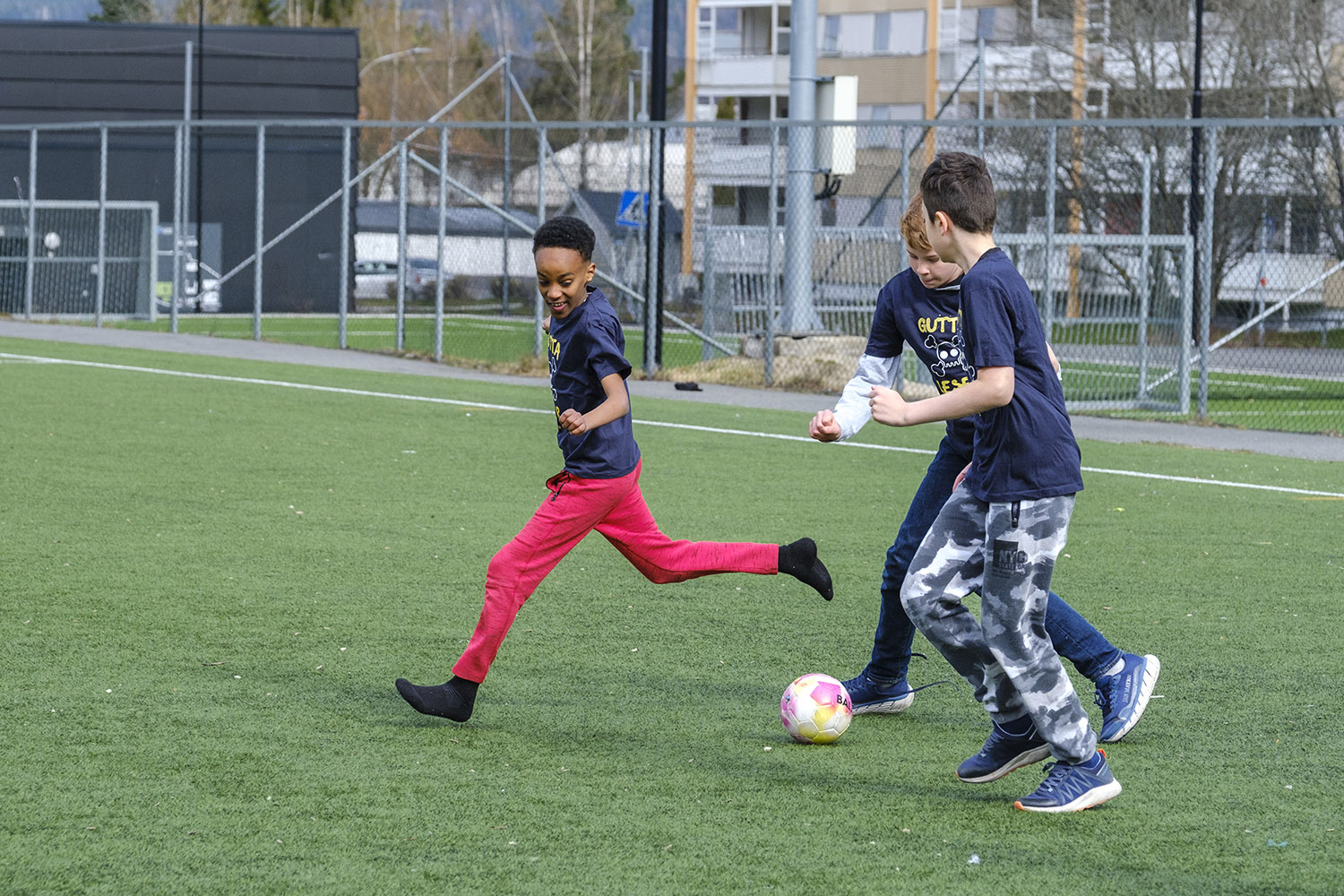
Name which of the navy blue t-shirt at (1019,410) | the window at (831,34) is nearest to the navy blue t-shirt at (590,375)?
the navy blue t-shirt at (1019,410)

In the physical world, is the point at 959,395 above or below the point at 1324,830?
above

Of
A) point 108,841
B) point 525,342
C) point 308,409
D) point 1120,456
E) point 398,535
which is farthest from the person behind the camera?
point 525,342

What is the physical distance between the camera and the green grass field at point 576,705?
12.3 feet

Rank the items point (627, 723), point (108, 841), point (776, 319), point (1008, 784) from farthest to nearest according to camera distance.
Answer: point (776, 319), point (627, 723), point (1008, 784), point (108, 841)

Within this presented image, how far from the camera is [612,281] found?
17.9 m

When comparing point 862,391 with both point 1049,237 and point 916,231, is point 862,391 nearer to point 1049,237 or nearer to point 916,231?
point 916,231

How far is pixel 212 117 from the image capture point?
37.3 meters

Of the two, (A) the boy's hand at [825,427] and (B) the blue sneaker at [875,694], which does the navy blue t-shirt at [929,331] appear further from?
(B) the blue sneaker at [875,694]

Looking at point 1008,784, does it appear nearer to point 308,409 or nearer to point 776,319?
point 308,409

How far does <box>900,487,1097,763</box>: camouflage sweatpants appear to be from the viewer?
3947 mm

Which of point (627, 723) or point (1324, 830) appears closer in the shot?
point (1324, 830)

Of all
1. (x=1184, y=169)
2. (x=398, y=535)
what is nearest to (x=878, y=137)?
(x=1184, y=169)

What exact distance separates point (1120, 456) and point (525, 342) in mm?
9399

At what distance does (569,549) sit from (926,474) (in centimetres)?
107
